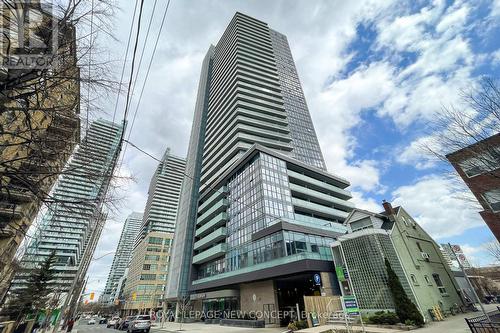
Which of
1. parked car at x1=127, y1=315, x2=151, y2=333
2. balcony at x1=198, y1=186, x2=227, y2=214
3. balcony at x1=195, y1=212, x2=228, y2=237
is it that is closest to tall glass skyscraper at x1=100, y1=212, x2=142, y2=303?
balcony at x1=198, y1=186, x2=227, y2=214

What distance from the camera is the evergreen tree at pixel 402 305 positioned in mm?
15953

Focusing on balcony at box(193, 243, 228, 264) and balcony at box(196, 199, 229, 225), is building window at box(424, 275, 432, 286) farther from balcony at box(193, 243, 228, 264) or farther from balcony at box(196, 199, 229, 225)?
balcony at box(196, 199, 229, 225)

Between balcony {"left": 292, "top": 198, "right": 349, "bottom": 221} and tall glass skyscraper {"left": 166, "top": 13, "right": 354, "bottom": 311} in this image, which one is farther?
balcony {"left": 292, "top": 198, "right": 349, "bottom": 221}

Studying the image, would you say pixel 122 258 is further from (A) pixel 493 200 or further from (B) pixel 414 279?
(A) pixel 493 200

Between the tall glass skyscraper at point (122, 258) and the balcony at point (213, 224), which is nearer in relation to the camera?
the balcony at point (213, 224)

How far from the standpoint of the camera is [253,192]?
40.0m

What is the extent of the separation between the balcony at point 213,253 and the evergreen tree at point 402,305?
28.3 metres

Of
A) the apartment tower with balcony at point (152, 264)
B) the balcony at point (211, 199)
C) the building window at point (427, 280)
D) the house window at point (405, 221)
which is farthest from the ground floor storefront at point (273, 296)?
the apartment tower with balcony at point (152, 264)

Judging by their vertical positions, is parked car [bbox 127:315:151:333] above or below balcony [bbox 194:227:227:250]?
below

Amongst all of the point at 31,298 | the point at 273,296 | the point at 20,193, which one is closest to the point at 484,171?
the point at 20,193

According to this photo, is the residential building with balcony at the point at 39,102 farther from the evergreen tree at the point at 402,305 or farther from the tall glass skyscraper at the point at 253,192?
the evergreen tree at the point at 402,305

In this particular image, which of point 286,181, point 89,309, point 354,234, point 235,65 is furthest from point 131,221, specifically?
point 354,234

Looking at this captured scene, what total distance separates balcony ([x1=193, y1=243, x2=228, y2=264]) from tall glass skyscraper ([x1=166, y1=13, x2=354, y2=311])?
0.62 feet

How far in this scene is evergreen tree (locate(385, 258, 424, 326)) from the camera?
1595cm
